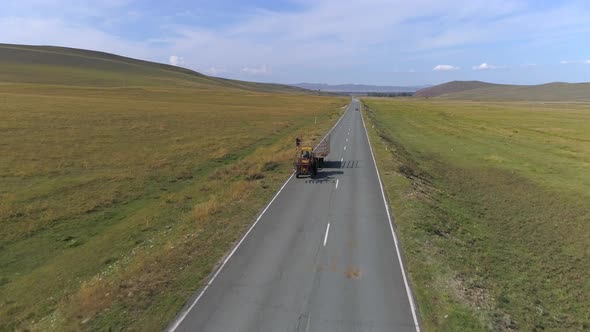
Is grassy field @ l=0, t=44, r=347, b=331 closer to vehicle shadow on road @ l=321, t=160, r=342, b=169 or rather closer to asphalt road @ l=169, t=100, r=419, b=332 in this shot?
asphalt road @ l=169, t=100, r=419, b=332

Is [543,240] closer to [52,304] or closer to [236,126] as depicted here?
[52,304]

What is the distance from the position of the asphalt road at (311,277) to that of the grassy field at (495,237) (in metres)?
1.10

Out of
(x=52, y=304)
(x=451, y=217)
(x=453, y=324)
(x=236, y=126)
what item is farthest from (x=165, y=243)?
(x=236, y=126)

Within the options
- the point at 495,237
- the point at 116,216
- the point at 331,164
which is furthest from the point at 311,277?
the point at 331,164

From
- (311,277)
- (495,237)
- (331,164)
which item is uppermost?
(331,164)

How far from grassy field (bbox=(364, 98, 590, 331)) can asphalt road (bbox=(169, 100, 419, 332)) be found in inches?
43.4

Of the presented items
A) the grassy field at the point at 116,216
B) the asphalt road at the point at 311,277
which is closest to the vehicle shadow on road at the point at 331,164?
the grassy field at the point at 116,216

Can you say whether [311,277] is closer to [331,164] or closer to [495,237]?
[495,237]

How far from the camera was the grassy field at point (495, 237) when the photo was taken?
42.4 ft

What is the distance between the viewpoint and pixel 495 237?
20.4 meters

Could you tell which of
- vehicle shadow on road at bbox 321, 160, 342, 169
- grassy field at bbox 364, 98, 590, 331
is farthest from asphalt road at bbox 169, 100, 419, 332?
vehicle shadow on road at bbox 321, 160, 342, 169

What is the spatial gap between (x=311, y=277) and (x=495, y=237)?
11783mm

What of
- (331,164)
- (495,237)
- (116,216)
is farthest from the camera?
(331,164)

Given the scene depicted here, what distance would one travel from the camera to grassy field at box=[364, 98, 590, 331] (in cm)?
1294
